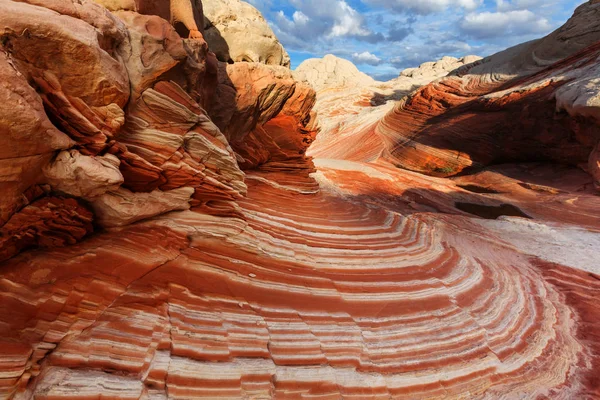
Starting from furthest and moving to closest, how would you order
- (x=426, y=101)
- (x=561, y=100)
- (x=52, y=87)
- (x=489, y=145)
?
(x=426, y=101), (x=489, y=145), (x=561, y=100), (x=52, y=87)

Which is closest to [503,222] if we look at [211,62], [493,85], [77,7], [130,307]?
[211,62]

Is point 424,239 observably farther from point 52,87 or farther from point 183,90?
point 52,87

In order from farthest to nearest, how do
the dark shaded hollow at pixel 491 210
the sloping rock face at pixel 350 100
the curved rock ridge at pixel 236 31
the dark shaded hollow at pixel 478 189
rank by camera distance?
1. the sloping rock face at pixel 350 100
2. the dark shaded hollow at pixel 478 189
3. the dark shaded hollow at pixel 491 210
4. the curved rock ridge at pixel 236 31

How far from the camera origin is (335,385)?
270 cm

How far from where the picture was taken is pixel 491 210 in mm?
9906

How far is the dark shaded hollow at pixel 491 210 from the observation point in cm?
943

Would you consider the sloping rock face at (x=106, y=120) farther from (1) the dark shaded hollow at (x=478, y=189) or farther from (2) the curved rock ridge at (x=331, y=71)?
(2) the curved rock ridge at (x=331, y=71)

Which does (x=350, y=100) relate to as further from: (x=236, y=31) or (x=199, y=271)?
(x=199, y=271)

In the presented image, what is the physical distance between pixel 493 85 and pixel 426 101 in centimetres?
324

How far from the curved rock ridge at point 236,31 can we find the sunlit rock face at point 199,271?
0.84 metres

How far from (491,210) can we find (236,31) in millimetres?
9241

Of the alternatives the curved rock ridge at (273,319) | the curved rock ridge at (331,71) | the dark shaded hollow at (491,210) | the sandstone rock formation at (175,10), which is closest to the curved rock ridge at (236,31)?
the sandstone rock formation at (175,10)

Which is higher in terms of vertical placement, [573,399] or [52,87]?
[52,87]

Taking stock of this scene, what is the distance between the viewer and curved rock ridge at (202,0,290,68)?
584cm
